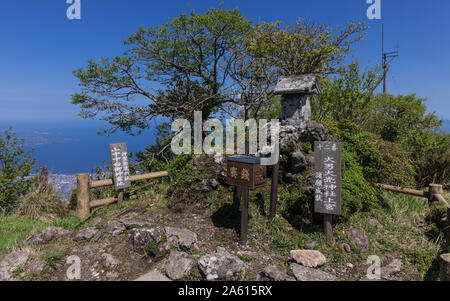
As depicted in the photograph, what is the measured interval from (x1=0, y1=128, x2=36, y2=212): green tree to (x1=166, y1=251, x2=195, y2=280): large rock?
7.49m

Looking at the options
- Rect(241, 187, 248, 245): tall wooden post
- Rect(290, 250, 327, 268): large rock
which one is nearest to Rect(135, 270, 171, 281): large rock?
Rect(241, 187, 248, 245): tall wooden post

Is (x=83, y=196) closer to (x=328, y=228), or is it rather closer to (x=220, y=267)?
(x=220, y=267)

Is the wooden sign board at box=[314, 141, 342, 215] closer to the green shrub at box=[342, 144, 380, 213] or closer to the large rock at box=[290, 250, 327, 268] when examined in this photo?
the green shrub at box=[342, 144, 380, 213]

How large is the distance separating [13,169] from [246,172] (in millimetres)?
8880

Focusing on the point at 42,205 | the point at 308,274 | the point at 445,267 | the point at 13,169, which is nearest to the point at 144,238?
the point at 308,274

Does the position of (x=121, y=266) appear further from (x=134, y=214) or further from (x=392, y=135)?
(x=392, y=135)

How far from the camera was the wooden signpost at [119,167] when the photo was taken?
23.4 feet

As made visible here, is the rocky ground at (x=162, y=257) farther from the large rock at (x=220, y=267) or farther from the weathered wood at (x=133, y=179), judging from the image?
the weathered wood at (x=133, y=179)

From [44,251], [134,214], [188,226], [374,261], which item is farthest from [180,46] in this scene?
[374,261]

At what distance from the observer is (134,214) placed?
6.32 m

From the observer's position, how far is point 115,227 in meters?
5.21

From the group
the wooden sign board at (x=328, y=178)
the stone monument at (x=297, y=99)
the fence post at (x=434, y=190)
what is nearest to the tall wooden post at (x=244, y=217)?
the wooden sign board at (x=328, y=178)

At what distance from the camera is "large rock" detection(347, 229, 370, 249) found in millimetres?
4711
